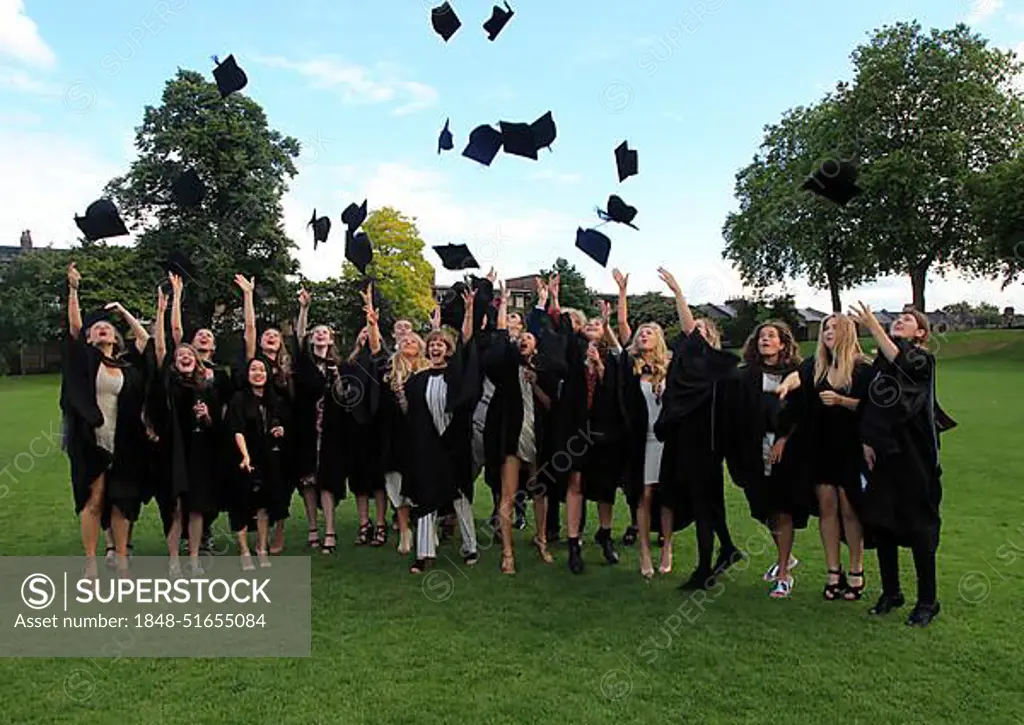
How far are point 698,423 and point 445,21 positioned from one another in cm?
430

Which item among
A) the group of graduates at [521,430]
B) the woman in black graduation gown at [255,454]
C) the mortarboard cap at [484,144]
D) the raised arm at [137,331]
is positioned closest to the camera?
the group of graduates at [521,430]

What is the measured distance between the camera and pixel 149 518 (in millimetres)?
8711

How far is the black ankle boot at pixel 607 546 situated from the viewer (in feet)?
22.1

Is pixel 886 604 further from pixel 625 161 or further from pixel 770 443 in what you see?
pixel 625 161

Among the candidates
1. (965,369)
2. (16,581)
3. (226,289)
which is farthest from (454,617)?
(965,369)

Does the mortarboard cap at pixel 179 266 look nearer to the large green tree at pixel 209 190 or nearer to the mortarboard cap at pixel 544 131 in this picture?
the mortarboard cap at pixel 544 131

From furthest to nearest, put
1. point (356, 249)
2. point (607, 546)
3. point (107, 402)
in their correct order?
point (356, 249) < point (607, 546) < point (107, 402)

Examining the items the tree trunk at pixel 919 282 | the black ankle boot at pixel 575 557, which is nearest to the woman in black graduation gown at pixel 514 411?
the black ankle boot at pixel 575 557

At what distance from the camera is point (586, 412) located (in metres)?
6.50

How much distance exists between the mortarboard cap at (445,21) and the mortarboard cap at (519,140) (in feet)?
3.07

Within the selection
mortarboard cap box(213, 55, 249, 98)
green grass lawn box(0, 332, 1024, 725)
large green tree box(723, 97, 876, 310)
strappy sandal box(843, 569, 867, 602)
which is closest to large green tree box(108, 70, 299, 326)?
large green tree box(723, 97, 876, 310)

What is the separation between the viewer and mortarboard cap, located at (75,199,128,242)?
7035 mm

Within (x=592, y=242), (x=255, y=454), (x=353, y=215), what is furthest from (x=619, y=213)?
(x=255, y=454)

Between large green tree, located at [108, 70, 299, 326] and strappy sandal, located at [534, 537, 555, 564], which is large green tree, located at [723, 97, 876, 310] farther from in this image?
strappy sandal, located at [534, 537, 555, 564]
